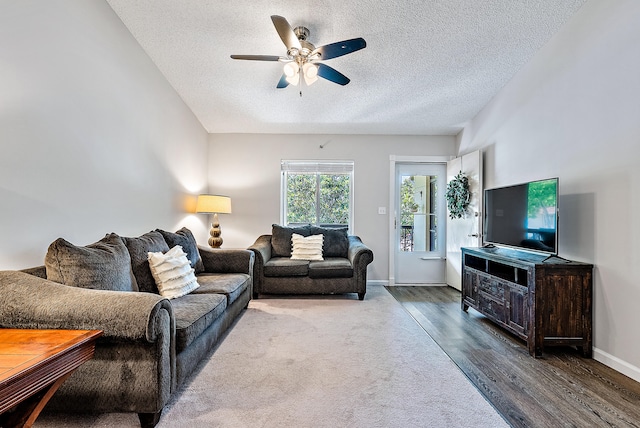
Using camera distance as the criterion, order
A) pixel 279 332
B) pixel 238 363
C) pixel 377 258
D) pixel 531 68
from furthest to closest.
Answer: pixel 377 258, pixel 531 68, pixel 279 332, pixel 238 363

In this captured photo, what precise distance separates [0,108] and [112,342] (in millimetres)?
1424

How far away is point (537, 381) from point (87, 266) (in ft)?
9.76

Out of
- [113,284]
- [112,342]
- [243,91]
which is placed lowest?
[112,342]

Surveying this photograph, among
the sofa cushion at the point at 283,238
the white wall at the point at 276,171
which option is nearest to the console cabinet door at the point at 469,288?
the white wall at the point at 276,171

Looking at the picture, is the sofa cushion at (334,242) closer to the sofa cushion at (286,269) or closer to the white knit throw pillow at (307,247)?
the white knit throw pillow at (307,247)

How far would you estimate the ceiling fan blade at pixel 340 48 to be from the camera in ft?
7.26

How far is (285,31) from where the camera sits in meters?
2.20

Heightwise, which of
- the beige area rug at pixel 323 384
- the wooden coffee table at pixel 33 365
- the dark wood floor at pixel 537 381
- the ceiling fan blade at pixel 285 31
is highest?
the ceiling fan blade at pixel 285 31

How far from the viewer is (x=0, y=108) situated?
167 centimetres

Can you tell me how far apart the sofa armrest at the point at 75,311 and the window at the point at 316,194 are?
139 inches

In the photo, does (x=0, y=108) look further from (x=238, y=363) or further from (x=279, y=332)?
(x=279, y=332)

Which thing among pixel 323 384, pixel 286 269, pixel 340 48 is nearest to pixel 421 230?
pixel 286 269

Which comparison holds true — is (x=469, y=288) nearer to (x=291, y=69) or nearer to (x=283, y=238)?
(x=283, y=238)

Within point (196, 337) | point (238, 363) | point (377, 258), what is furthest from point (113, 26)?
point (377, 258)
